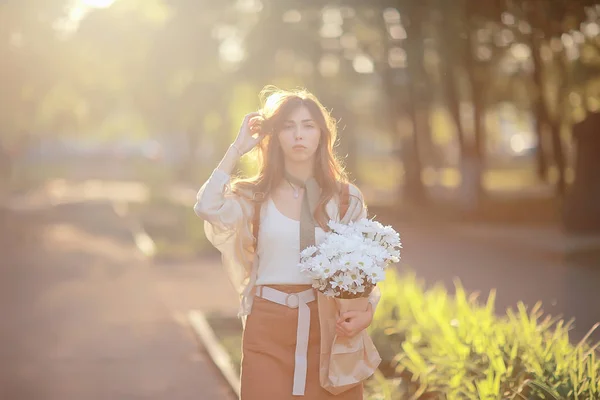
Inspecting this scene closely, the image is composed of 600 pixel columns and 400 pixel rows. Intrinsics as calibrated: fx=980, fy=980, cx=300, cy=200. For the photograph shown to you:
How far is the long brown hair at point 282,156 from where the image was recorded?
15.5ft

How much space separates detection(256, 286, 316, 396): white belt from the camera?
4480mm

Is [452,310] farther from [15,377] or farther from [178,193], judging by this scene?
[178,193]

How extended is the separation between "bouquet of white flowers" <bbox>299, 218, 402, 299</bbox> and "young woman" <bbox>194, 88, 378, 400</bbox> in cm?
14

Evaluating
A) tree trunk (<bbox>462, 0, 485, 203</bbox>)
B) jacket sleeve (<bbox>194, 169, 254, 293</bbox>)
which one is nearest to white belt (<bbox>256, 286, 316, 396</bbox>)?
jacket sleeve (<bbox>194, 169, 254, 293</bbox>)

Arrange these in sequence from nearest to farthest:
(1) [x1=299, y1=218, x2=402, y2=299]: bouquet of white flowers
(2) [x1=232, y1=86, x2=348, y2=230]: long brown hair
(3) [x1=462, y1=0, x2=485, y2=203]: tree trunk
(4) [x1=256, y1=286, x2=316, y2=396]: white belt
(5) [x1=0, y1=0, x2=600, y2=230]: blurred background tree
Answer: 1. (1) [x1=299, y1=218, x2=402, y2=299]: bouquet of white flowers
2. (4) [x1=256, y1=286, x2=316, y2=396]: white belt
3. (2) [x1=232, y1=86, x2=348, y2=230]: long brown hair
4. (5) [x1=0, y1=0, x2=600, y2=230]: blurred background tree
5. (3) [x1=462, y1=0, x2=485, y2=203]: tree trunk

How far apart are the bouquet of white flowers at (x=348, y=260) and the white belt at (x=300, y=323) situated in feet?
0.53

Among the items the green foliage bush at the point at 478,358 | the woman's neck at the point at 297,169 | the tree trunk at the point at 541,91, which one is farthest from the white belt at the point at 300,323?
the tree trunk at the point at 541,91

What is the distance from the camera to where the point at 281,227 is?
4605mm

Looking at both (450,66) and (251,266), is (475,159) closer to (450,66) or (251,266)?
(450,66)

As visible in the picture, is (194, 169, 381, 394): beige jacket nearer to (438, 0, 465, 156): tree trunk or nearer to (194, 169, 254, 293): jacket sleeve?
(194, 169, 254, 293): jacket sleeve

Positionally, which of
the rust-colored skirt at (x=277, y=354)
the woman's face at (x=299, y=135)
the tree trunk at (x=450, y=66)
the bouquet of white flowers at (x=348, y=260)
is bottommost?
the rust-colored skirt at (x=277, y=354)

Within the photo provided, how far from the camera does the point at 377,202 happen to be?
122 feet

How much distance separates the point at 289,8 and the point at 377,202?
640 inches

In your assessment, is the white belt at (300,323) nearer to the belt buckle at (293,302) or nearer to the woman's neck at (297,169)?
the belt buckle at (293,302)
